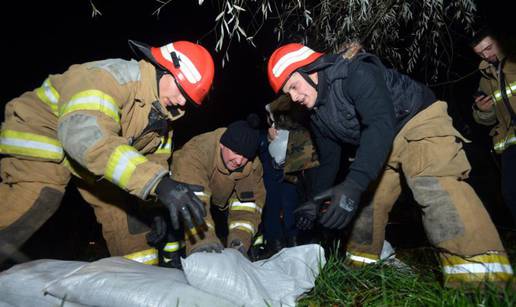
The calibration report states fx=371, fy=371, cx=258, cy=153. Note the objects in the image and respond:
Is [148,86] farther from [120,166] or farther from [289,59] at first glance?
[289,59]

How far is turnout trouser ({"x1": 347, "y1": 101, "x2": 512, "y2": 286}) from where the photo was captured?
6.10 feet

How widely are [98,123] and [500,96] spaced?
2834 mm

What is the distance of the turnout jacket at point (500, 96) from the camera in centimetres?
275

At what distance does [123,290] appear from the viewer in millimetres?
1606

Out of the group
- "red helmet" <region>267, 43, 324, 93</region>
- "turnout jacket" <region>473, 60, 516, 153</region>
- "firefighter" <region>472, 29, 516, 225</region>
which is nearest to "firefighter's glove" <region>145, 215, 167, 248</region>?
"red helmet" <region>267, 43, 324, 93</region>

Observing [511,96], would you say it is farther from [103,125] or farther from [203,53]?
[103,125]

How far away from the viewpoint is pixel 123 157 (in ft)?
5.91

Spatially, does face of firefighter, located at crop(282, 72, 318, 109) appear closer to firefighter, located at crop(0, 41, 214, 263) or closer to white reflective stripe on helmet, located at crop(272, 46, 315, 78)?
white reflective stripe on helmet, located at crop(272, 46, 315, 78)

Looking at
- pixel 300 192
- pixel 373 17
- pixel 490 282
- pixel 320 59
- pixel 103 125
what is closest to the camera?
pixel 490 282

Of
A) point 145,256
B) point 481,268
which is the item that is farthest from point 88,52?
point 481,268

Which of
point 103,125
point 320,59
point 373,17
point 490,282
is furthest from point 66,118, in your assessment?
point 373,17

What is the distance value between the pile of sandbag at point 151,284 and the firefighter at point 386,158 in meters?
0.42

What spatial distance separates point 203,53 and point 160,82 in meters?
0.35

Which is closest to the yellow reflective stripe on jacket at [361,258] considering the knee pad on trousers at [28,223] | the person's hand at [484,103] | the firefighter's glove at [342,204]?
the firefighter's glove at [342,204]
